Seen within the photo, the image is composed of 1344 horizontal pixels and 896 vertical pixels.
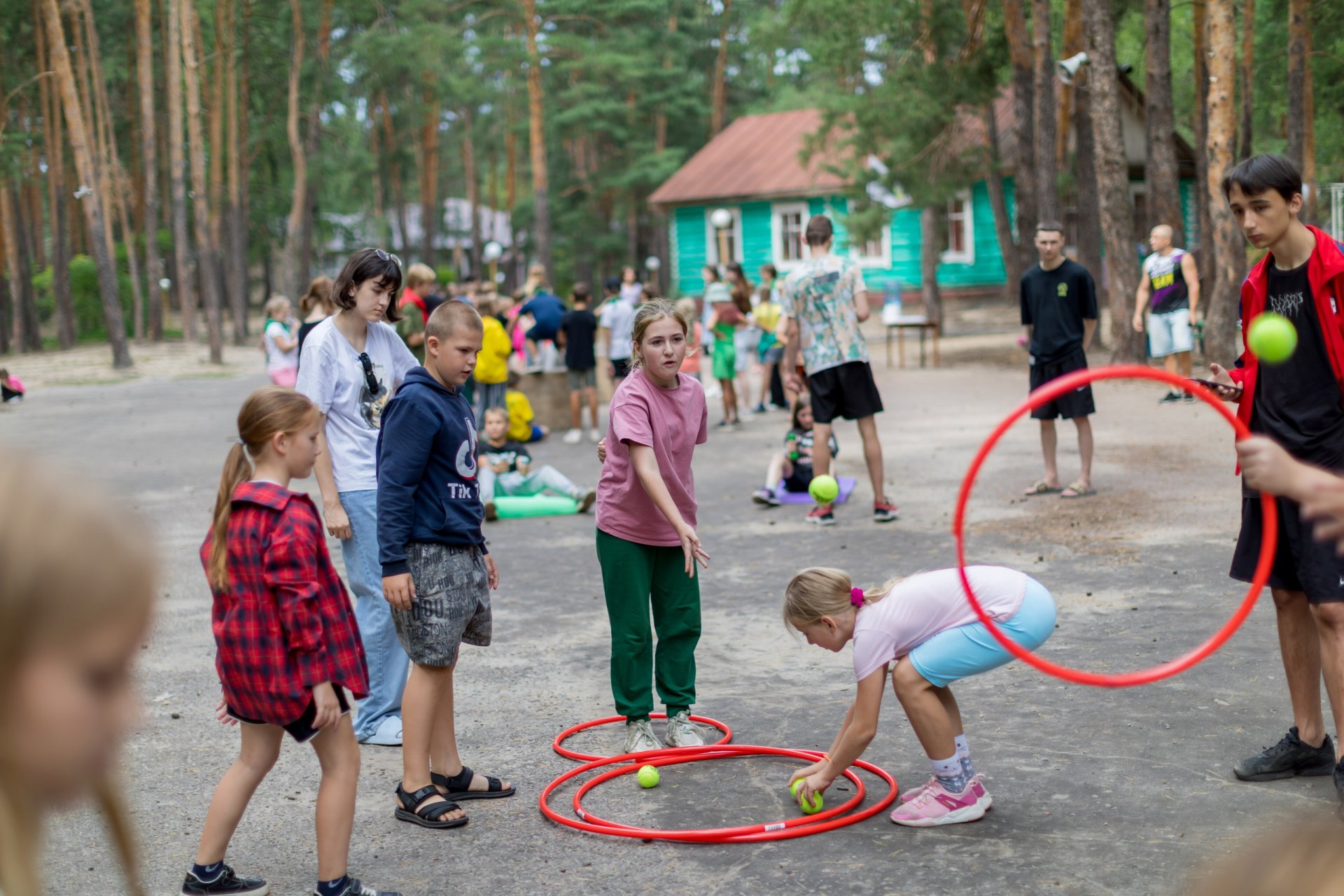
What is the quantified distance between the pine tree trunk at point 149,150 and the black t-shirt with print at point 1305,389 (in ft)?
112

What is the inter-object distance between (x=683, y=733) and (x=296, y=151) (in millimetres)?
37895

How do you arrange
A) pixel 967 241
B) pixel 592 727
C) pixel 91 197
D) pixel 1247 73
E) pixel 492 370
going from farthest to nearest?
pixel 967 241
pixel 91 197
pixel 1247 73
pixel 492 370
pixel 592 727

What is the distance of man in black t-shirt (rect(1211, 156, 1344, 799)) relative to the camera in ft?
15.0

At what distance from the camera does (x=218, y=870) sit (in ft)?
13.8

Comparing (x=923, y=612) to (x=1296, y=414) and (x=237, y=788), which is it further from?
(x=237, y=788)

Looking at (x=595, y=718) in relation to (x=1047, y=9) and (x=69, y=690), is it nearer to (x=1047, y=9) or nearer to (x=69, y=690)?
(x=69, y=690)

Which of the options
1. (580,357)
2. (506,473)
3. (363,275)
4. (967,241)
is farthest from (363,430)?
(967,241)

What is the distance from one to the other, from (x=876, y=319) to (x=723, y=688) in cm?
3258

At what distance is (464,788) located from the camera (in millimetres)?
5145

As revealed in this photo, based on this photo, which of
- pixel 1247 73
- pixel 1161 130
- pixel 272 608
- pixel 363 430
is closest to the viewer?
pixel 272 608

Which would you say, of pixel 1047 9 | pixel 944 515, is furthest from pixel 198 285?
pixel 944 515

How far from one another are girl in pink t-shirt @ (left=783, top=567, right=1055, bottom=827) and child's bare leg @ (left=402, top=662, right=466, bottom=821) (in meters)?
1.39

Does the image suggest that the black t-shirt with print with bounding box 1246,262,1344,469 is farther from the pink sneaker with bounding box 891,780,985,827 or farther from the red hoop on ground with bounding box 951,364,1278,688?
the pink sneaker with bounding box 891,780,985,827

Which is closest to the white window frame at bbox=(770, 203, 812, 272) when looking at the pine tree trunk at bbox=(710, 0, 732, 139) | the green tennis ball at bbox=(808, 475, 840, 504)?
the pine tree trunk at bbox=(710, 0, 732, 139)
